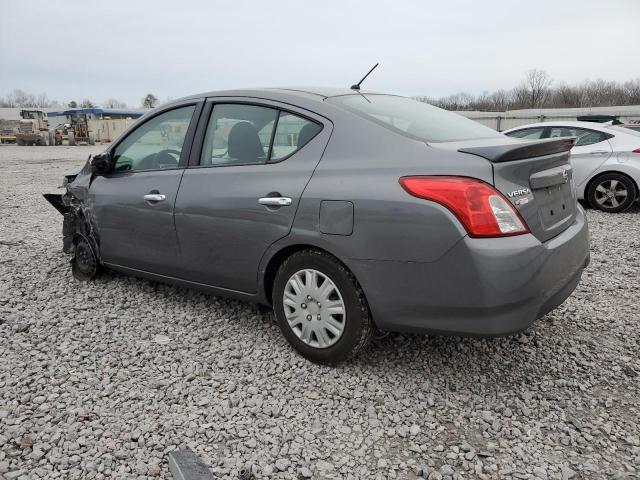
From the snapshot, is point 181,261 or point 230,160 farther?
point 181,261

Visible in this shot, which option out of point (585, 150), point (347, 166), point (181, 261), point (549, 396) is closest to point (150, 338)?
point (181, 261)

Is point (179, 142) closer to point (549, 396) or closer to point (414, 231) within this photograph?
point (414, 231)

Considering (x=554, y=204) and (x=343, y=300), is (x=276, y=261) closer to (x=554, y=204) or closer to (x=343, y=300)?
(x=343, y=300)

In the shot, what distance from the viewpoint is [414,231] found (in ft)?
8.29

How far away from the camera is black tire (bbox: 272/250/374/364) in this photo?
280 cm

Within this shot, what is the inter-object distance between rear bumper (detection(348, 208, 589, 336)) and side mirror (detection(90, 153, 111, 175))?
7.94 ft

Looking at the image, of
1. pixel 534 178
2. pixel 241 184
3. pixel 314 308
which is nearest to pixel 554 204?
pixel 534 178

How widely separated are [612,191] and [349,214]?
270 inches

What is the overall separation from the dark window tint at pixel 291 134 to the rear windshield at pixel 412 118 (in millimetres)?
231

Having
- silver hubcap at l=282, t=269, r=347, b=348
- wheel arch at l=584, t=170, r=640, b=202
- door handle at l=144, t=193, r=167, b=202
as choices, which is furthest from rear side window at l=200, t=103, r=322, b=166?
wheel arch at l=584, t=170, r=640, b=202

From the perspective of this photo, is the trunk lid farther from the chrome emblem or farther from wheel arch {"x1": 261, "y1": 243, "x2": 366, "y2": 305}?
wheel arch {"x1": 261, "y1": 243, "x2": 366, "y2": 305}

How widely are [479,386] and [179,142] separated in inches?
101

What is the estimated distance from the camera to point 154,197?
3.67 meters

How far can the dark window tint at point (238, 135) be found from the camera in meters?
3.25
